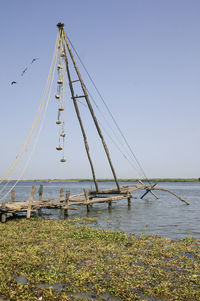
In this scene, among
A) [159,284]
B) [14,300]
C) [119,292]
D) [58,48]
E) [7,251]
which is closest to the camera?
[14,300]

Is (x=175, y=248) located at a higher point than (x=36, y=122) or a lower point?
lower

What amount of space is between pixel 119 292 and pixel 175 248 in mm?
6574

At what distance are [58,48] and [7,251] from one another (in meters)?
15.4

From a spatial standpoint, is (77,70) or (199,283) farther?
(77,70)

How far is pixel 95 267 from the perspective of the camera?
1067 cm

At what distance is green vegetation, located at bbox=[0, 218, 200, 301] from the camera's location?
8469mm

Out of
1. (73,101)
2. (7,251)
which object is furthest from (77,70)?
(7,251)

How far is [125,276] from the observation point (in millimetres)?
9883

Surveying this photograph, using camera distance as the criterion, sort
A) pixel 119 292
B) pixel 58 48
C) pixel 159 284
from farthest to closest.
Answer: pixel 58 48 → pixel 159 284 → pixel 119 292

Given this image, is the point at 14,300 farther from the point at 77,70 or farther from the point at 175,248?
the point at 77,70

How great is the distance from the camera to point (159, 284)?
9195 mm

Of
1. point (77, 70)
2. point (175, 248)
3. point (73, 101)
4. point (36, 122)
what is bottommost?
point (175, 248)

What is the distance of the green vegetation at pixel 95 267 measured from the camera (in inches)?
333

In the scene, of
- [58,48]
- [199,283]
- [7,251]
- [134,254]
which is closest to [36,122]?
[58,48]
